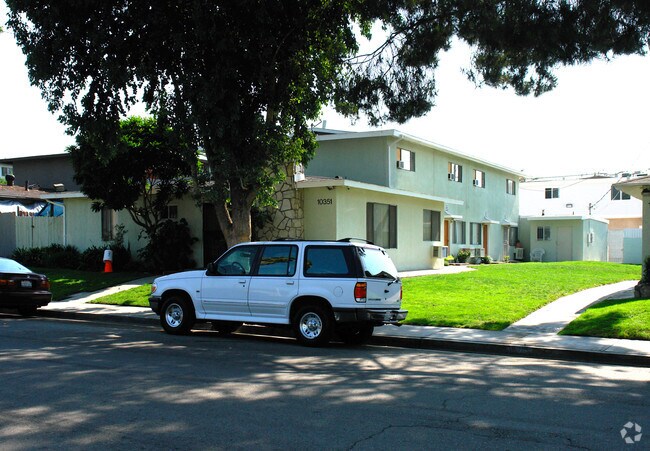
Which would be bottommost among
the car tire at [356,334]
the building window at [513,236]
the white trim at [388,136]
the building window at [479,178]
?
the car tire at [356,334]

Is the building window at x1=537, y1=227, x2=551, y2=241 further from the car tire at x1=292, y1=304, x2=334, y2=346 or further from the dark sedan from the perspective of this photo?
the car tire at x1=292, y1=304, x2=334, y2=346

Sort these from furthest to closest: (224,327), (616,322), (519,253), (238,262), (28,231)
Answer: (519,253)
(28,231)
(224,327)
(616,322)
(238,262)

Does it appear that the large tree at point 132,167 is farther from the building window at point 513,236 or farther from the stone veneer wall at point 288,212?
the building window at point 513,236

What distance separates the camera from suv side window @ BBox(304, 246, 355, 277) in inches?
427

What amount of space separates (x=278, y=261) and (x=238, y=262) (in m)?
0.91

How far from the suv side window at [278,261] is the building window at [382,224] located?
40.6ft

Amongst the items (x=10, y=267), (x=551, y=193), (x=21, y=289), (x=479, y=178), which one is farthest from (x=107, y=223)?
(x=551, y=193)

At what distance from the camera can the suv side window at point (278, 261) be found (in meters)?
11.3

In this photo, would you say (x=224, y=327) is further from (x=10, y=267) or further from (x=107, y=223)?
(x=107, y=223)

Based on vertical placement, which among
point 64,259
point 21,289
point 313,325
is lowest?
point 313,325

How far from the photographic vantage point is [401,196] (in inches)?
1017

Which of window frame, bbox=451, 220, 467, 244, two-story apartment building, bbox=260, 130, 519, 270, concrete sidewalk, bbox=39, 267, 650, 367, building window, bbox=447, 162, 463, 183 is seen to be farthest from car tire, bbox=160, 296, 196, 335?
window frame, bbox=451, 220, 467, 244

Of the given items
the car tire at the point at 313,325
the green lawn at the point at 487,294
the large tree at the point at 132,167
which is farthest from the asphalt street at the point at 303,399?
the large tree at the point at 132,167

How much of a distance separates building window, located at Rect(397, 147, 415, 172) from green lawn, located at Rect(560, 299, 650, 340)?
14.1m
